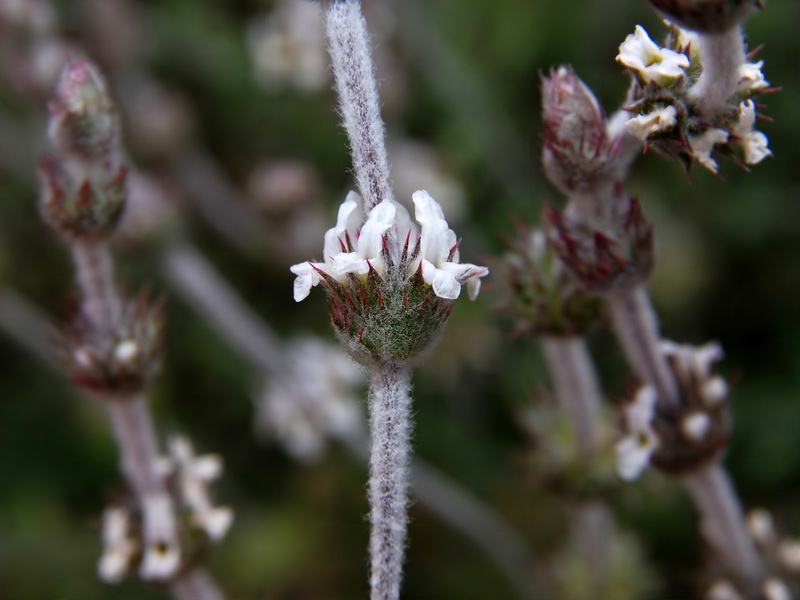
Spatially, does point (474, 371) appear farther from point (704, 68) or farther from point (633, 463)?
point (704, 68)

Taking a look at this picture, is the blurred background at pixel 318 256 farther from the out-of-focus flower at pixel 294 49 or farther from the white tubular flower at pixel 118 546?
the white tubular flower at pixel 118 546

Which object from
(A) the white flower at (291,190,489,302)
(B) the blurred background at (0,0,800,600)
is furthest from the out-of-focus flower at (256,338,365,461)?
(A) the white flower at (291,190,489,302)

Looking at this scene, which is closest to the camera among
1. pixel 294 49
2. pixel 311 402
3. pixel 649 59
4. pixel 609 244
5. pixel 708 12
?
pixel 708 12

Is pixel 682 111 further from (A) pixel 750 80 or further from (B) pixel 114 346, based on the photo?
(B) pixel 114 346

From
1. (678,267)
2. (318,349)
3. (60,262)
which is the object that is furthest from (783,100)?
(60,262)

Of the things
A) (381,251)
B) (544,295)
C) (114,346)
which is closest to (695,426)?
(544,295)

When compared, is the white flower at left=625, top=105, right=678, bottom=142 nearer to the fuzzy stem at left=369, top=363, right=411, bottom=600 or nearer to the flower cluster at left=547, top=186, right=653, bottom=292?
the flower cluster at left=547, top=186, right=653, bottom=292

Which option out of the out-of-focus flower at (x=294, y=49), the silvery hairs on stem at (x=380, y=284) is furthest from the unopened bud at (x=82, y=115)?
the out-of-focus flower at (x=294, y=49)
